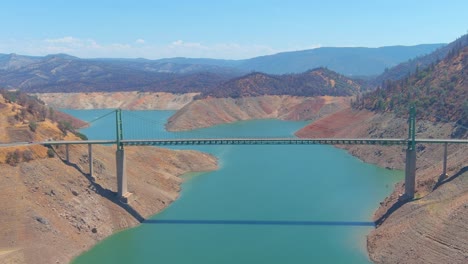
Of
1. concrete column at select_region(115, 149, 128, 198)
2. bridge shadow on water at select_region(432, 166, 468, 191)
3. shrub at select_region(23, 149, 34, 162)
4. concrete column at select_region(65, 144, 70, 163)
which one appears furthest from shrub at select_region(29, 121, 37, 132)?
bridge shadow on water at select_region(432, 166, 468, 191)

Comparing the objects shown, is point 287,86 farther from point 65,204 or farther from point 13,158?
point 65,204

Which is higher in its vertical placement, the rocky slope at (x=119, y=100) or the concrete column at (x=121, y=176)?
the rocky slope at (x=119, y=100)

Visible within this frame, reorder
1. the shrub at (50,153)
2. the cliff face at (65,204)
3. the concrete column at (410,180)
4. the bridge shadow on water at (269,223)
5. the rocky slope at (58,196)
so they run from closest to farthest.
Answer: the cliff face at (65,204) < the rocky slope at (58,196) < the bridge shadow on water at (269,223) < the concrete column at (410,180) < the shrub at (50,153)

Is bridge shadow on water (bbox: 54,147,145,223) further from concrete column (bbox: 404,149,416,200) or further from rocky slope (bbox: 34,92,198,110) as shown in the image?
rocky slope (bbox: 34,92,198,110)

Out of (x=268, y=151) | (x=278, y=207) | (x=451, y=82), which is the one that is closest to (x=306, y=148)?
(x=268, y=151)

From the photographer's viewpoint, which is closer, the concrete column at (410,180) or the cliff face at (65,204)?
the cliff face at (65,204)

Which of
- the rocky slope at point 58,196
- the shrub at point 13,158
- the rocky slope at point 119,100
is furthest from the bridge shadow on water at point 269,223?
the rocky slope at point 119,100

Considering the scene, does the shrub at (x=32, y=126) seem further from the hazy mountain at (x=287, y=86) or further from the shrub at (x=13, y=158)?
the hazy mountain at (x=287, y=86)
